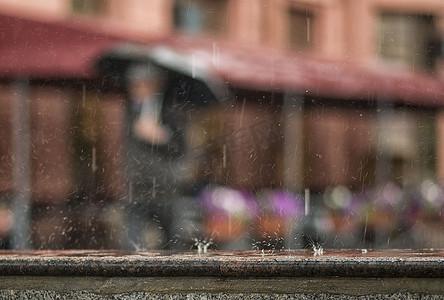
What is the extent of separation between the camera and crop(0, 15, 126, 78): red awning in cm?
524

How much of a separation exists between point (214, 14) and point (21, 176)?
29.7 feet

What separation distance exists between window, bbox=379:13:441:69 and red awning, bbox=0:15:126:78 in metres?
13.5

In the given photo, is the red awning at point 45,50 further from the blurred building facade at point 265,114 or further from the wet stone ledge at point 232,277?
the wet stone ledge at point 232,277

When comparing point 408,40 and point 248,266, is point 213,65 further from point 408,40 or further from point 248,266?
point 408,40

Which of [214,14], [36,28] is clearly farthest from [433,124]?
[36,28]

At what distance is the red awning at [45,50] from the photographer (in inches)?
206

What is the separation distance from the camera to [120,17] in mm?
13305

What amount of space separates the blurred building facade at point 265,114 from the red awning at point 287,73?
0.13m

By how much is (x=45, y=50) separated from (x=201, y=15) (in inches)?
388

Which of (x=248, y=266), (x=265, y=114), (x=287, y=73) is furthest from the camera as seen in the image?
(x=265, y=114)

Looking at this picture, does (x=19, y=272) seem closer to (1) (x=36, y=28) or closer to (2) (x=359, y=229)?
(1) (x=36, y=28)

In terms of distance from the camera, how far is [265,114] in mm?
10555

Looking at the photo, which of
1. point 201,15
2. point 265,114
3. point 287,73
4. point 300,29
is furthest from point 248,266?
point 300,29

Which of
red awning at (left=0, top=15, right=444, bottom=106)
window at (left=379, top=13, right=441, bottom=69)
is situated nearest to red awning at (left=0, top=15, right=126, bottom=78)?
red awning at (left=0, top=15, right=444, bottom=106)
